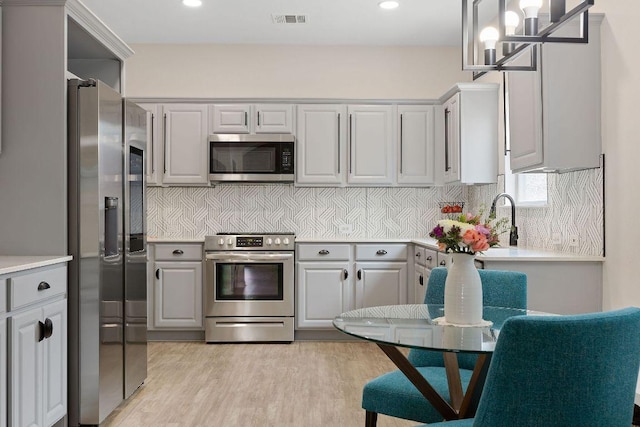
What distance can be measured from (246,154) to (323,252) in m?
1.13

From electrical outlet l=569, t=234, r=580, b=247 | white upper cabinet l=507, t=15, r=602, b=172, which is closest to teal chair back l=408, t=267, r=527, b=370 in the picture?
white upper cabinet l=507, t=15, r=602, b=172

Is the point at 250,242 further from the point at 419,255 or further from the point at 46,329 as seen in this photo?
the point at 46,329

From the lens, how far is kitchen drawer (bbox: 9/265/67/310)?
2418 mm

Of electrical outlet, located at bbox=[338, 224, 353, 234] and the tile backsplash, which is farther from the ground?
the tile backsplash

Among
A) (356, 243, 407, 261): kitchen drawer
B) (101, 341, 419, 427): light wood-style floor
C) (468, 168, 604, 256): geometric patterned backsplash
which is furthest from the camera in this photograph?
(356, 243, 407, 261): kitchen drawer

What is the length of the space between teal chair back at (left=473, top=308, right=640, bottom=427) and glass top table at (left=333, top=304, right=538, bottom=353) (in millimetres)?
339

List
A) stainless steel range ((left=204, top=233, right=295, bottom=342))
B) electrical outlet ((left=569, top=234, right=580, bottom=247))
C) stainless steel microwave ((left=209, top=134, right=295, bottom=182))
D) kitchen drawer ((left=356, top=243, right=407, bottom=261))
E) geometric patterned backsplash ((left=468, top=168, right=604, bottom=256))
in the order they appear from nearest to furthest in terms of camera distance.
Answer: geometric patterned backsplash ((left=468, top=168, right=604, bottom=256)) < electrical outlet ((left=569, top=234, right=580, bottom=247)) < stainless steel range ((left=204, top=233, right=295, bottom=342)) < kitchen drawer ((left=356, top=243, right=407, bottom=261)) < stainless steel microwave ((left=209, top=134, right=295, bottom=182))

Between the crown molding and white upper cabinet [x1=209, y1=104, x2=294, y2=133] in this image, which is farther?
white upper cabinet [x1=209, y1=104, x2=294, y2=133]

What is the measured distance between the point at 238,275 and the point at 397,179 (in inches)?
67.0

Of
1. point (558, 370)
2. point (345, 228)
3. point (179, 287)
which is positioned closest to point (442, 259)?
point (345, 228)

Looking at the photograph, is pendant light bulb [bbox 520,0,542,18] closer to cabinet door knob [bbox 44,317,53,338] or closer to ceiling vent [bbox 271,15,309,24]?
cabinet door knob [bbox 44,317,53,338]

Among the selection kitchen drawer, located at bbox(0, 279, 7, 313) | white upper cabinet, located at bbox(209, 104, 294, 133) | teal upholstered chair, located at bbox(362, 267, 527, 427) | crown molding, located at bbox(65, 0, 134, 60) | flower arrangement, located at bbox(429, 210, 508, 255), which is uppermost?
crown molding, located at bbox(65, 0, 134, 60)

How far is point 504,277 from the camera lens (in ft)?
8.71

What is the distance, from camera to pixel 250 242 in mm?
5223
